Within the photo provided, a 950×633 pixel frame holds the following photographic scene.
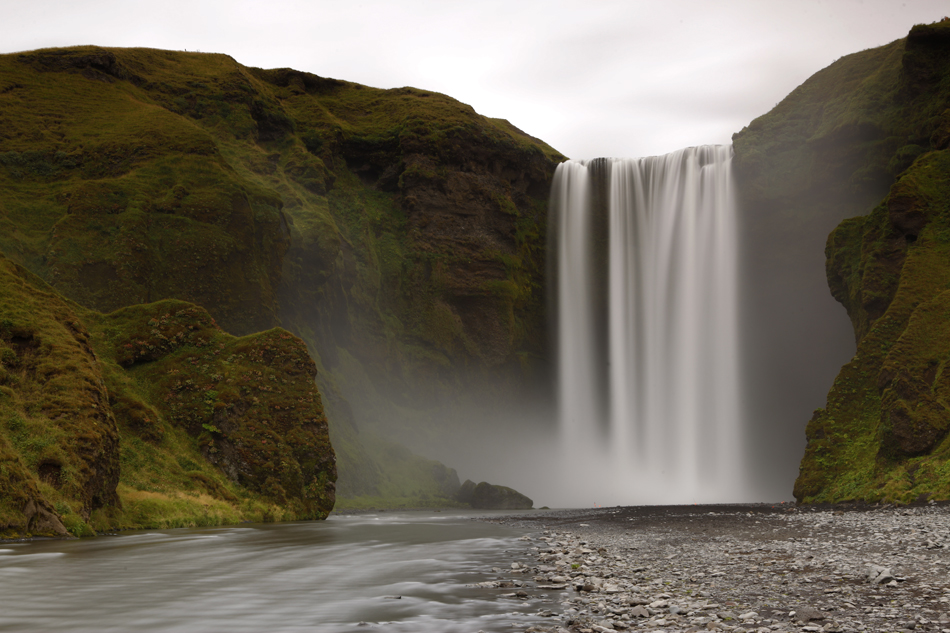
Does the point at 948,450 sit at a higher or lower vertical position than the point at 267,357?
lower

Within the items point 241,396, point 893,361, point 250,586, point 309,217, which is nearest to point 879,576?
point 250,586

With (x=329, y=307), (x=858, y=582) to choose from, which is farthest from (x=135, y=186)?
(x=858, y=582)

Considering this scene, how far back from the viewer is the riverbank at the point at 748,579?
7438 mm

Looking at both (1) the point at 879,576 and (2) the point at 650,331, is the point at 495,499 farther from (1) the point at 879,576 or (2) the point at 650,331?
(1) the point at 879,576

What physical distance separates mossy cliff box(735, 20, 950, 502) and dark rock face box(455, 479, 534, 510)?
70.0ft

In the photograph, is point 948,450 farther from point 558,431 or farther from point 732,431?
point 558,431

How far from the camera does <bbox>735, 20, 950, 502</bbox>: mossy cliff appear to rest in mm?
29859

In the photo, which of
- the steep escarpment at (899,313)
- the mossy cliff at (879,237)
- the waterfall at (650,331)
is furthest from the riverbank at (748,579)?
the waterfall at (650,331)

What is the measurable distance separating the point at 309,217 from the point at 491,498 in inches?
1165

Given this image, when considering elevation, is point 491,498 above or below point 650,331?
below

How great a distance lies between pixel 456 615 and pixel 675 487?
5726 cm

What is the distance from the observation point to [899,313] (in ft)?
119

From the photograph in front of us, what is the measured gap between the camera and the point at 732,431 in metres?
61.5

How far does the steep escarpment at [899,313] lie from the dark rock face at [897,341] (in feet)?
0.19
